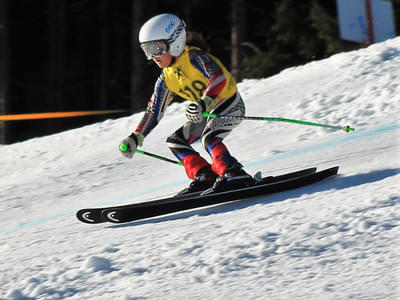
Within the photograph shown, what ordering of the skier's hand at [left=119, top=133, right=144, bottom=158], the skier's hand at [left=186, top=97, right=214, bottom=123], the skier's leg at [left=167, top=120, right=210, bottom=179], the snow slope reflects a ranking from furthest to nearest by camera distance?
the skier's leg at [left=167, top=120, right=210, bottom=179] → the skier's hand at [left=119, top=133, right=144, bottom=158] → the skier's hand at [left=186, top=97, right=214, bottom=123] → the snow slope

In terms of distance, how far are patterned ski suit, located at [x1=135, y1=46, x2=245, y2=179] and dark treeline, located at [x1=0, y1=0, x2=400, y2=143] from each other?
8.43 metres

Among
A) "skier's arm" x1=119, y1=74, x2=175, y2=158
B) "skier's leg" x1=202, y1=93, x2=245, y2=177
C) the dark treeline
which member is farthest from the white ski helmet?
the dark treeline

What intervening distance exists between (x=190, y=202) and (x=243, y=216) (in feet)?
1.86

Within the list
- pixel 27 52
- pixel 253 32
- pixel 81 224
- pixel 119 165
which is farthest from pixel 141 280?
pixel 27 52

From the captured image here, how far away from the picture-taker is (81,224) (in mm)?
5977

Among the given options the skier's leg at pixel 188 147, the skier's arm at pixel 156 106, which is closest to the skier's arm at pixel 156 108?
the skier's arm at pixel 156 106

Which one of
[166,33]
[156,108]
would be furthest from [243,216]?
[166,33]

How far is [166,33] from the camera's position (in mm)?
5492

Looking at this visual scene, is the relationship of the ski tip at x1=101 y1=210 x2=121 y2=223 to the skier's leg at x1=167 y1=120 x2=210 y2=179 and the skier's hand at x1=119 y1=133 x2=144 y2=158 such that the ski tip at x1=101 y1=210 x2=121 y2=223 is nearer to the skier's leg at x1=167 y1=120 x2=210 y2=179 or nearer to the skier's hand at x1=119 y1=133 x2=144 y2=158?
the skier's hand at x1=119 y1=133 x2=144 y2=158

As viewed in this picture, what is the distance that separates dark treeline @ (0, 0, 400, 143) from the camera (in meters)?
15.4

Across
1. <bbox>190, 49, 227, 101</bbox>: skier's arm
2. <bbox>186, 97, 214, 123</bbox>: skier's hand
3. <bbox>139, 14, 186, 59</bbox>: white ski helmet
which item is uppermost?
<bbox>139, 14, 186, 59</bbox>: white ski helmet

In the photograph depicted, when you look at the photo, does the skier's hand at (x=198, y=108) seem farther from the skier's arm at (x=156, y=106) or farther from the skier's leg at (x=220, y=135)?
the skier's arm at (x=156, y=106)

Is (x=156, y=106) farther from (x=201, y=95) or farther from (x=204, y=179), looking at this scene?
(x=204, y=179)

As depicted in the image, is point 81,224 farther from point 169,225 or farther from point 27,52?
point 27,52
